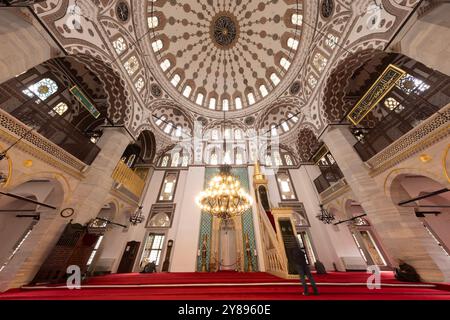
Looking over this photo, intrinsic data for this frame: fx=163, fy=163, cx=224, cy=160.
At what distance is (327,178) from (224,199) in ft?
24.9

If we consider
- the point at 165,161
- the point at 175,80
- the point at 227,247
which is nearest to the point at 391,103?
the point at 227,247

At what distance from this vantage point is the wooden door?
27.7 ft

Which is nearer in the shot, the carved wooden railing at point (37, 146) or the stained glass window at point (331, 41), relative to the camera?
the carved wooden railing at point (37, 146)

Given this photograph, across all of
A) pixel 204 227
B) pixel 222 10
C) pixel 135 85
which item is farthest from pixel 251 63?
pixel 204 227

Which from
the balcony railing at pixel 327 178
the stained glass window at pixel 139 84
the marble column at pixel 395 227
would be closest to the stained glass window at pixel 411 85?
the marble column at pixel 395 227

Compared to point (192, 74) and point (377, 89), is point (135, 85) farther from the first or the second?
point (377, 89)

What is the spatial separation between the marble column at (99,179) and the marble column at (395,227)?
33.9 feet

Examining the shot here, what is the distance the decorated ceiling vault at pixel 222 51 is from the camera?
632 cm

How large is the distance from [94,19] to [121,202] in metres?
8.50

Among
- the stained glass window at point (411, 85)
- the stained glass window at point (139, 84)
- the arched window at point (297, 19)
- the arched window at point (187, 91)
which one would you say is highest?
the arched window at point (297, 19)

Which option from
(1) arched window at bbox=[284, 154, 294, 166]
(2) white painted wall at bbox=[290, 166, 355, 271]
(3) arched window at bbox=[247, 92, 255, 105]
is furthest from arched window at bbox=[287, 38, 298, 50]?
(2) white painted wall at bbox=[290, 166, 355, 271]

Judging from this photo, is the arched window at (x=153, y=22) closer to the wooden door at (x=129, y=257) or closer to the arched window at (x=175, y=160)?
the arched window at (x=175, y=160)

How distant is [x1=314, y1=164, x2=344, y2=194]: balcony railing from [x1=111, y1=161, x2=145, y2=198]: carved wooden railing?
11691 millimetres

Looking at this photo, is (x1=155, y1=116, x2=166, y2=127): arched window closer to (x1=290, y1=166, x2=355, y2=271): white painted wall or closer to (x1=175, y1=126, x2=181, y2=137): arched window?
(x1=175, y1=126, x2=181, y2=137): arched window
